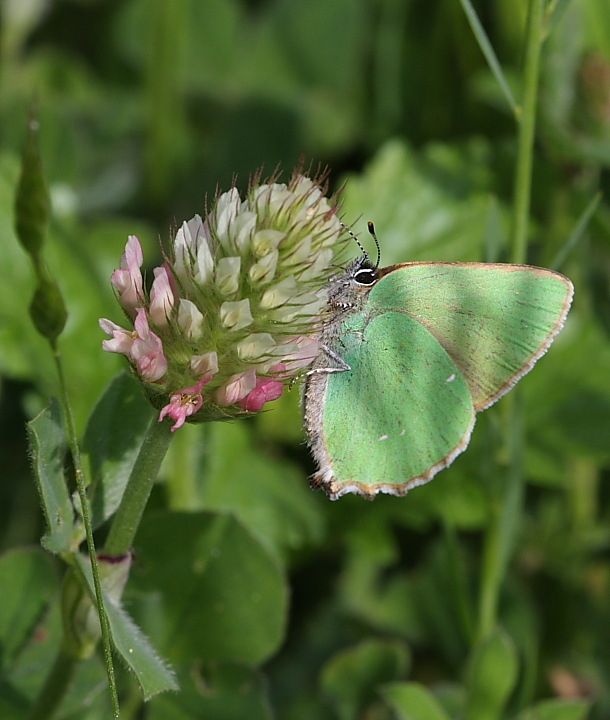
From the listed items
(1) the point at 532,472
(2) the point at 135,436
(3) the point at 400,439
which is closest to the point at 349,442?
(3) the point at 400,439

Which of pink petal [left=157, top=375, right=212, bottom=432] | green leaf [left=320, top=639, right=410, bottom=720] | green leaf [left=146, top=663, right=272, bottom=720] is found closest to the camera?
pink petal [left=157, top=375, right=212, bottom=432]

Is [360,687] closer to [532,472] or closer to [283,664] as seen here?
[283,664]

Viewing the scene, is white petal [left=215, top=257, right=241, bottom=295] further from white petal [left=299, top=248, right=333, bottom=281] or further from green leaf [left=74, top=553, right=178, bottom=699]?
green leaf [left=74, top=553, right=178, bottom=699]

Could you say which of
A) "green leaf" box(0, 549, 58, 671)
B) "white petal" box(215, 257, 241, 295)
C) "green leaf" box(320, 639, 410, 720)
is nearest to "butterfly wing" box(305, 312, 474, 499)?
→ "white petal" box(215, 257, 241, 295)

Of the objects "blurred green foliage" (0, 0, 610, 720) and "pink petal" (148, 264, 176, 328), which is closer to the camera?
"pink petal" (148, 264, 176, 328)

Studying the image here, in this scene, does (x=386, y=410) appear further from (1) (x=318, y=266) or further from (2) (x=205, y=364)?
(2) (x=205, y=364)
